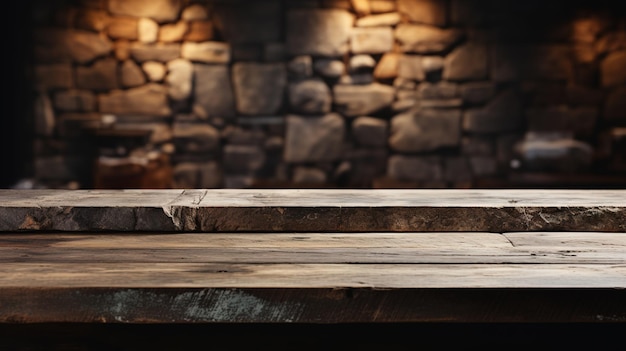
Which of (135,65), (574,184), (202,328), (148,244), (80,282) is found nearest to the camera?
(80,282)

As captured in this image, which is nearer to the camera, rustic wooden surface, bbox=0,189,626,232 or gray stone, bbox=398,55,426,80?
rustic wooden surface, bbox=0,189,626,232

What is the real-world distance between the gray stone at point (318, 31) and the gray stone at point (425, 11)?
48 cm

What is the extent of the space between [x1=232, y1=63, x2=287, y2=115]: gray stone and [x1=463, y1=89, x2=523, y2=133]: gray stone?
1642 mm

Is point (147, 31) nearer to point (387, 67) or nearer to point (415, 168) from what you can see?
point (387, 67)

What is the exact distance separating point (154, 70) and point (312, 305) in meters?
4.21

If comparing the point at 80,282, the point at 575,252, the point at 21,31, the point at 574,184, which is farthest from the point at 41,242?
the point at 574,184

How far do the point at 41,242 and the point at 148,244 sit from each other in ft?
0.83

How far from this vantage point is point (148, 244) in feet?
4.08

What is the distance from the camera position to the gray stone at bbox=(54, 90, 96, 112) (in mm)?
4652

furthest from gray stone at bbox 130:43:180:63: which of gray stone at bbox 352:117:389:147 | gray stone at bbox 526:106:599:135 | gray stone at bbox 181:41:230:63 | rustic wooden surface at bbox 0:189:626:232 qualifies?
rustic wooden surface at bbox 0:189:626:232

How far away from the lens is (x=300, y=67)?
15.4ft

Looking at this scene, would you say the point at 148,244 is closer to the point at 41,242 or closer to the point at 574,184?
the point at 41,242

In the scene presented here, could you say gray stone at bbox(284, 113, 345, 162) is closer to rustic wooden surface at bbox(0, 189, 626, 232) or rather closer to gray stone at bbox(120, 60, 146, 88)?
gray stone at bbox(120, 60, 146, 88)

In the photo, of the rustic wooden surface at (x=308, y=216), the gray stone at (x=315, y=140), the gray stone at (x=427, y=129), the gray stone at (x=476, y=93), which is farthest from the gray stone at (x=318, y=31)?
the rustic wooden surface at (x=308, y=216)
